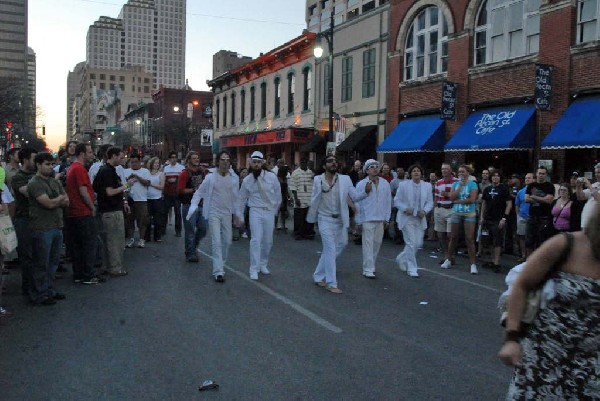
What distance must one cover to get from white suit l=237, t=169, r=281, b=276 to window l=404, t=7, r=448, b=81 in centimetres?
1485

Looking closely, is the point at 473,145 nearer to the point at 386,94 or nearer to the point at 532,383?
the point at 386,94

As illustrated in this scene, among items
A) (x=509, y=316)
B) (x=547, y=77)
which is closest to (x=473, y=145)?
(x=547, y=77)

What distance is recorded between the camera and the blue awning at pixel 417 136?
21.6 metres

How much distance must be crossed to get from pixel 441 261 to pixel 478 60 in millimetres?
11436

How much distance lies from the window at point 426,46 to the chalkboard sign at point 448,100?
1.60 metres

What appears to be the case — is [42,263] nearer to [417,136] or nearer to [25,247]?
[25,247]

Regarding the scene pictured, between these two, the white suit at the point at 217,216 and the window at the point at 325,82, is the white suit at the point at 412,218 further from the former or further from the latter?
the window at the point at 325,82

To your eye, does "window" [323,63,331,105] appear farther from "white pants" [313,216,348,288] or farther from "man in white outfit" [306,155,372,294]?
"white pants" [313,216,348,288]

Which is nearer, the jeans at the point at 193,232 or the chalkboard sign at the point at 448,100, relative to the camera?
the jeans at the point at 193,232

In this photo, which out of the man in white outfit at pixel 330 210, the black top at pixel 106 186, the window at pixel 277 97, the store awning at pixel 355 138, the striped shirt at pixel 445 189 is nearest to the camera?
the man in white outfit at pixel 330 210

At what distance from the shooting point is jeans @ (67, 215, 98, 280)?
8.70 meters

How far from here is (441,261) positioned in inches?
463

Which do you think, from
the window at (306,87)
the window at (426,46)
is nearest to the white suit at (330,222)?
the window at (426,46)

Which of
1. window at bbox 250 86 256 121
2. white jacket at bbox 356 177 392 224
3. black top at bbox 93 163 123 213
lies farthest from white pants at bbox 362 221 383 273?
window at bbox 250 86 256 121
